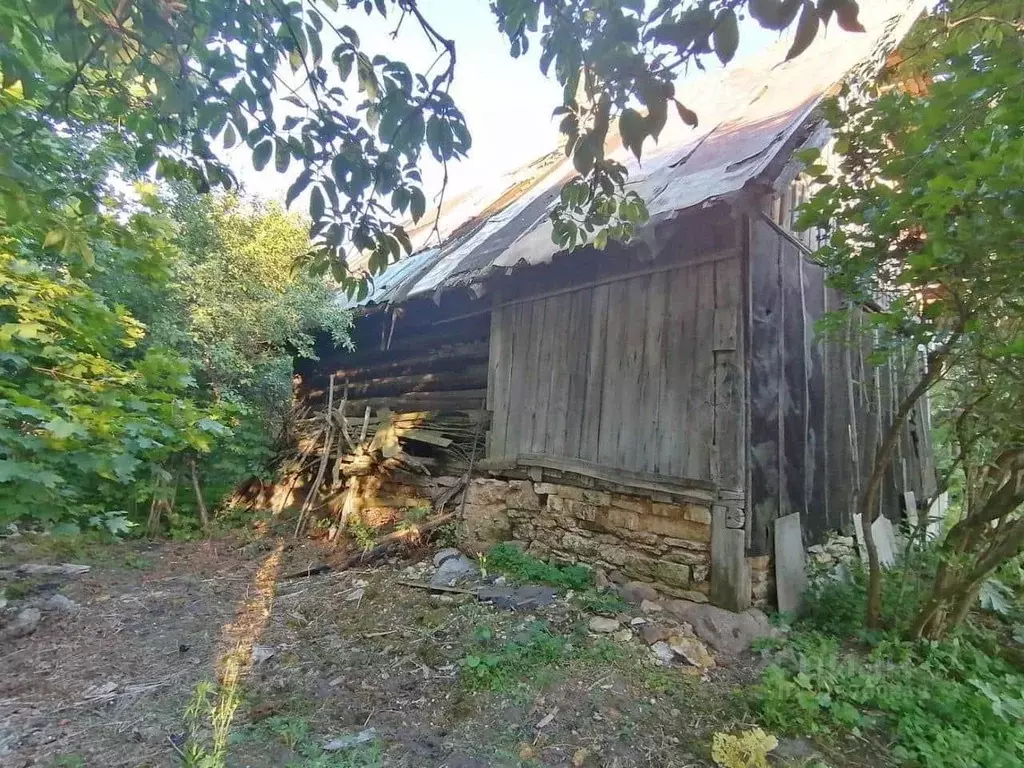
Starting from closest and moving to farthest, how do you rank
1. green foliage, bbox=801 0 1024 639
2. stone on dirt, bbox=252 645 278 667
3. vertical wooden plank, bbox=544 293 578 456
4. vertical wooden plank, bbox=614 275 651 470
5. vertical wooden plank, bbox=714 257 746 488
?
green foliage, bbox=801 0 1024 639 → stone on dirt, bbox=252 645 278 667 → vertical wooden plank, bbox=714 257 746 488 → vertical wooden plank, bbox=614 275 651 470 → vertical wooden plank, bbox=544 293 578 456

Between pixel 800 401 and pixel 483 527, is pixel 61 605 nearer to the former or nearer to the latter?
pixel 483 527

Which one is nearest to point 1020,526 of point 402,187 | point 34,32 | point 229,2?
point 402,187

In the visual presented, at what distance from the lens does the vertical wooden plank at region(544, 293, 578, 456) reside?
17.2ft

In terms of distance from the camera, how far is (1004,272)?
2.82 m

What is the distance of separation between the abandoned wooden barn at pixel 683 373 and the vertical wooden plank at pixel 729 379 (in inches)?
0.5

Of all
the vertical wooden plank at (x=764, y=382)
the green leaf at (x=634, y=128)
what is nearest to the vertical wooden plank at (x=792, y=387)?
the vertical wooden plank at (x=764, y=382)

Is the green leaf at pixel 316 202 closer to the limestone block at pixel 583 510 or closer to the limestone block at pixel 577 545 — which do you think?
the limestone block at pixel 583 510

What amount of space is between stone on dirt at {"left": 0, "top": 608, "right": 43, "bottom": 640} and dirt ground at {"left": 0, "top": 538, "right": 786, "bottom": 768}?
0.07 meters

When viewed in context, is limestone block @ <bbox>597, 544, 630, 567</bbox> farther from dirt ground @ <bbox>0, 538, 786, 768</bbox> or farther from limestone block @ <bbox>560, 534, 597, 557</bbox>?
dirt ground @ <bbox>0, 538, 786, 768</bbox>

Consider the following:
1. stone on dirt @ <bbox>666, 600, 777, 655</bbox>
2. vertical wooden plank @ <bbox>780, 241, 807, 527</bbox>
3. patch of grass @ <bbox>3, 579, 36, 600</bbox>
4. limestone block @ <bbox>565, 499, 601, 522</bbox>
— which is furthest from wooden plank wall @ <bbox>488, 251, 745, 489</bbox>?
patch of grass @ <bbox>3, 579, 36, 600</bbox>

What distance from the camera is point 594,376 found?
5.05 meters

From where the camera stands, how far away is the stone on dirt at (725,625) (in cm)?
372

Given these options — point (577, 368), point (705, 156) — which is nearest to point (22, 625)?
point (577, 368)

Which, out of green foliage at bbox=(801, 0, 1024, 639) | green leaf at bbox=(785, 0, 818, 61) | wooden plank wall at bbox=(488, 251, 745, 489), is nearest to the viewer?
green leaf at bbox=(785, 0, 818, 61)
